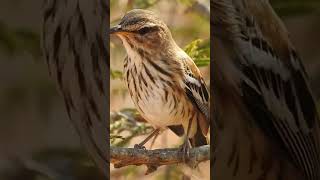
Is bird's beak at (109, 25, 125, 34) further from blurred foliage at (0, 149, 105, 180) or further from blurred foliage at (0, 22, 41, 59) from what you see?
blurred foliage at (0, 149, 105, 180)

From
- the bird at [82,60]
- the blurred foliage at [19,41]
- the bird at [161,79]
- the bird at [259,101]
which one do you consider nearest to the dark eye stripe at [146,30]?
the bird at [161,79]

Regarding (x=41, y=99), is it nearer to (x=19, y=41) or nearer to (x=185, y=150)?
(x=19, y=41)

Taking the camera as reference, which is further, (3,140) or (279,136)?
(279,136)

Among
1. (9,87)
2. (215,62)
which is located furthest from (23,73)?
(215,62)

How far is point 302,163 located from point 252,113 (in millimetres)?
303

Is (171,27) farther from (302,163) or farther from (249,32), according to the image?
(302,163)

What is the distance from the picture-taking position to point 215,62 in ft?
7.95

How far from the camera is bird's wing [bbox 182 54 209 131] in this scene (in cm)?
238

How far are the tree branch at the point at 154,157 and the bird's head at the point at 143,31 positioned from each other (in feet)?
1.30

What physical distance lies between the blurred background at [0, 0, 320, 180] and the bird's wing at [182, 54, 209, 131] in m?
0.04

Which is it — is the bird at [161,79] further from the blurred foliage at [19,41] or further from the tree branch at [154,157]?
the blurred foliage at [19,41]

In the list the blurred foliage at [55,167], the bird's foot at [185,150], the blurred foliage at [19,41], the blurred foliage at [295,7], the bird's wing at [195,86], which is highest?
the blurred foliage at [295,7]

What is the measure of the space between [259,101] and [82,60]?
29.0 inches

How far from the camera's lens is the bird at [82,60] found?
7.37 ft
